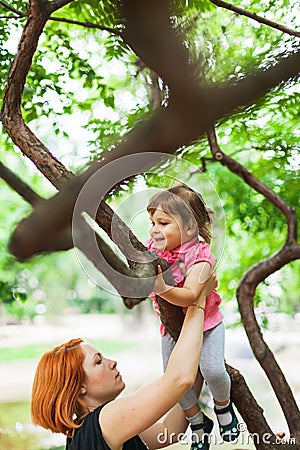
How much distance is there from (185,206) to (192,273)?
0.12 metres

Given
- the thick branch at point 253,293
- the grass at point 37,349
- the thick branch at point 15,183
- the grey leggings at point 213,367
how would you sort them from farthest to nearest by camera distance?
the grass at point 37,349 < the thick branch at point 253,293 < the thick branch at point 15,183 < the grey leggings at point 213,367

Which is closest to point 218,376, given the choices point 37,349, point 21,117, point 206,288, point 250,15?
point 206,288

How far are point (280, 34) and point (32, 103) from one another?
29.2 inches

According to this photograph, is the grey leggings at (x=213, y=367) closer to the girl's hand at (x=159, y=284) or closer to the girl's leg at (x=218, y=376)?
the girl's leg at (x=218, y=376)

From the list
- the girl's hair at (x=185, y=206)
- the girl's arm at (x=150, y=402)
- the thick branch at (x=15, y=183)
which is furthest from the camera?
the thick branch at (x=15, y=183)

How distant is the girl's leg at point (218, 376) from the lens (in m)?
1.29

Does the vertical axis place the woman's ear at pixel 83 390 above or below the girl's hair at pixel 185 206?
below

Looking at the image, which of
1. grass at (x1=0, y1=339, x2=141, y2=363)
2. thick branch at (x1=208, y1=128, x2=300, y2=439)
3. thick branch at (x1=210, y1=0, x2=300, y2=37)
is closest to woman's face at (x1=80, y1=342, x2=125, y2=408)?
thick branch at (x1=208, y1=128, x2=300, y2=439)

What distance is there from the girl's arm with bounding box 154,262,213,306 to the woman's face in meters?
0.16

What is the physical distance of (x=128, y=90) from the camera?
2.09 meters

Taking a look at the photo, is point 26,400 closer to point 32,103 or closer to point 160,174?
point 32,103

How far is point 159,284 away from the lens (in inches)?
40.6

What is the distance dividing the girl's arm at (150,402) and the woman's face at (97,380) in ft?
0.23

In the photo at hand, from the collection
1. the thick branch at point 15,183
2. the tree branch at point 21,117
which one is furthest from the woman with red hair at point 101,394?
the thick branch at point 15,183
